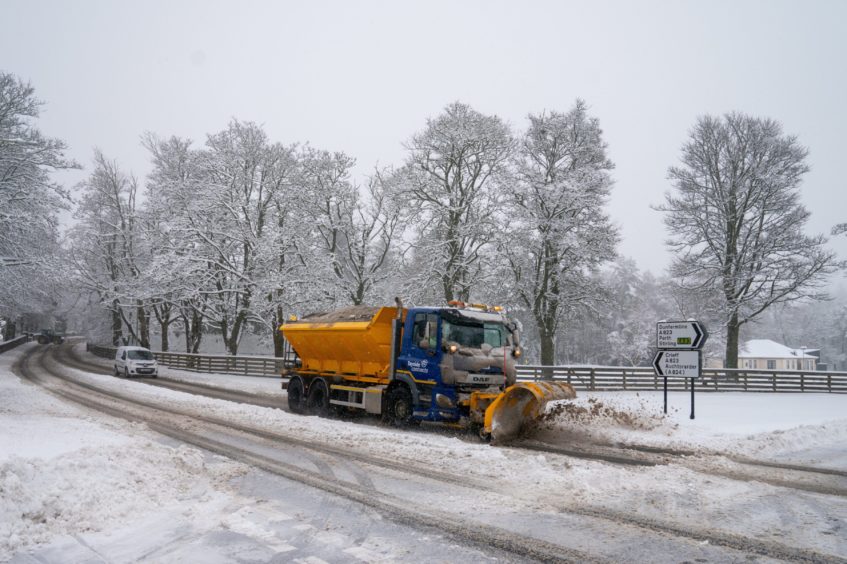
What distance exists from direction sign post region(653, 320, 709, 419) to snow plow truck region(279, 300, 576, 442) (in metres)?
3.38

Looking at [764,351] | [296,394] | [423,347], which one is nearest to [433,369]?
[423,347]

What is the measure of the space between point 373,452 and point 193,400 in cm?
1072

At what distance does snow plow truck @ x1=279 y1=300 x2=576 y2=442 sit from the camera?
12.5 m

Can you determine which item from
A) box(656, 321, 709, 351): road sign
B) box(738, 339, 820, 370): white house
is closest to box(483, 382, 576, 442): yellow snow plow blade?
box(656, 321, 709, 351): road sign

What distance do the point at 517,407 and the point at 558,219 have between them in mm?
15615

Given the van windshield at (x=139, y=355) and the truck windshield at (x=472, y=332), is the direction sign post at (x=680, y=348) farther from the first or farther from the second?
the van windshield at (x=139, y=355)

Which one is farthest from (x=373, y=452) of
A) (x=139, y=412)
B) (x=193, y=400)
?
(x=193, y=400)

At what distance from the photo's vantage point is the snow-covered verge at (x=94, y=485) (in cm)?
615

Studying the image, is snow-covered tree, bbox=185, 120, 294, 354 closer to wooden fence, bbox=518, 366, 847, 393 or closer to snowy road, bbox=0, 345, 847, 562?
wooden fence, bbox=518, 366, 847, 393

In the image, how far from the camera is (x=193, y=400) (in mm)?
19312

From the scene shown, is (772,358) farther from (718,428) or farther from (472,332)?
(472,332)

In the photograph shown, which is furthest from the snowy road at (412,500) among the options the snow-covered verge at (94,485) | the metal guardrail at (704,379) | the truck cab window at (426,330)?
the metal guardrail at (704,379)

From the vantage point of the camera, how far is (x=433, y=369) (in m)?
13.2

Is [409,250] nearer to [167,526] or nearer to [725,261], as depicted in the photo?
[725,261]
